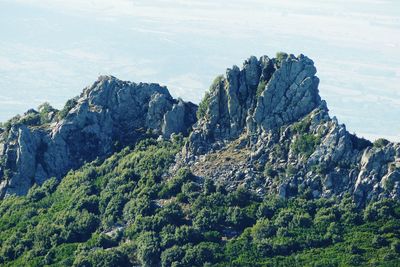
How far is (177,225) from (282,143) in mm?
12483

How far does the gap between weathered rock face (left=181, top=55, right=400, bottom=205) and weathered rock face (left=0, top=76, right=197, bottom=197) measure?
7.15 m

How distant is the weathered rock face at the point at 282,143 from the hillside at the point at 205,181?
0.37 ft

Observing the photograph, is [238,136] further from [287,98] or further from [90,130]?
[90,130]

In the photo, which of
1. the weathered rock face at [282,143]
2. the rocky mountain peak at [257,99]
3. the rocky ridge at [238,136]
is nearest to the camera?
the weathered rock face at [282,143]

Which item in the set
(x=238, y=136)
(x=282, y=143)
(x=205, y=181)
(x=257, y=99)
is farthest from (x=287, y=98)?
(x=205, y=181)

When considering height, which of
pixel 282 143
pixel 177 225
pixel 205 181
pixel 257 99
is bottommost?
pixel 177 225

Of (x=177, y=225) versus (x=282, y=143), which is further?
(x=282, y=143)

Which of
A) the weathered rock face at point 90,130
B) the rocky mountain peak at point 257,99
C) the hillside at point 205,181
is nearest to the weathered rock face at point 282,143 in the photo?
the rocky mountain peak at point 257,99

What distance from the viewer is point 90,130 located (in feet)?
332

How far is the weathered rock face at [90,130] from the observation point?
324 ft

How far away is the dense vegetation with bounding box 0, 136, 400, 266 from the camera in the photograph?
7838cm

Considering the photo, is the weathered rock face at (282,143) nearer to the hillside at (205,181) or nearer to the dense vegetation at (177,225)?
the hillside at (205,181)

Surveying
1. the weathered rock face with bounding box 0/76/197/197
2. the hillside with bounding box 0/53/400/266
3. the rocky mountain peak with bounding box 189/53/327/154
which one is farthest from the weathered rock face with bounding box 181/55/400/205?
the weathered rock face with bounding box 0/76/197/197

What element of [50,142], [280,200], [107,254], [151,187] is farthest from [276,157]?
[50,142]
